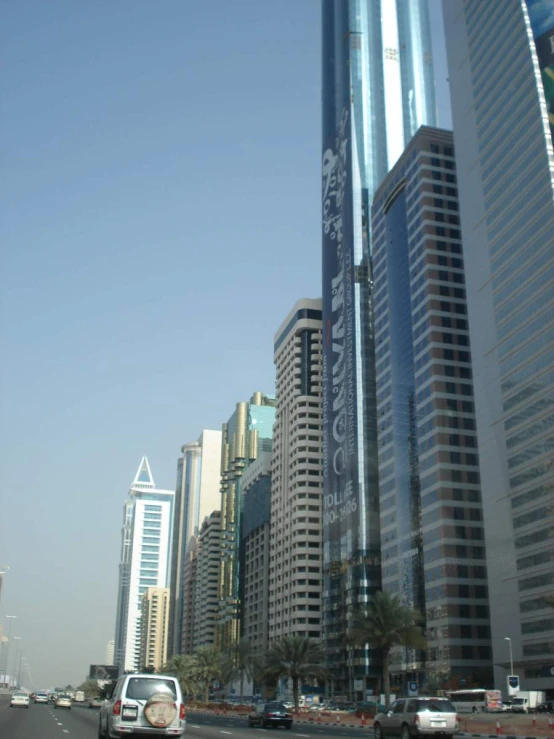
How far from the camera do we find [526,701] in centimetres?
8219

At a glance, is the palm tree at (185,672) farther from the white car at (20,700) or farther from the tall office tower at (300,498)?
the white car at (20,700)

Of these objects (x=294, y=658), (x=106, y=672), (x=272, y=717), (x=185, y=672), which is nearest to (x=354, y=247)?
(x=294, y=658)

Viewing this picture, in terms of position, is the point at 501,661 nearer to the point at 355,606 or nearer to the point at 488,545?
the point at 488,545

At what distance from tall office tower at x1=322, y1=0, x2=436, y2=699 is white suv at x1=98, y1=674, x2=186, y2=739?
122369 mm

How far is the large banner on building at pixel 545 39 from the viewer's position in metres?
106

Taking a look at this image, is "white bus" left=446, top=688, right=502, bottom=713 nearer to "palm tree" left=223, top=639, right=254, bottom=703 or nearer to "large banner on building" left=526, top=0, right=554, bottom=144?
"palm tree" left=223, top=639, right=254, bottom=703

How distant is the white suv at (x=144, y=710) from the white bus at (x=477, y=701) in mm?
53620

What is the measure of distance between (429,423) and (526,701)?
162 feet

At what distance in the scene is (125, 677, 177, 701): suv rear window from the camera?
23.8m

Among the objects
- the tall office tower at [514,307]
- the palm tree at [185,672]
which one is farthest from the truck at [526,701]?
the palm tree at [185,672]

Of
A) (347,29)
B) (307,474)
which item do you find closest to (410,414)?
(307,474)

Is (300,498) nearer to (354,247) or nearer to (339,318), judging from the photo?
(339,318)

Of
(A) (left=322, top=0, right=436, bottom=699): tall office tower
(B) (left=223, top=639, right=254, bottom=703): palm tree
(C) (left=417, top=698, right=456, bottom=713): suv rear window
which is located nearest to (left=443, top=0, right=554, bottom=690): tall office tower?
(A) (left=322, top=0, right=436, bottom=699): tall office tower

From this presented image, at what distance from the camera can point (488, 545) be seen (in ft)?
355
